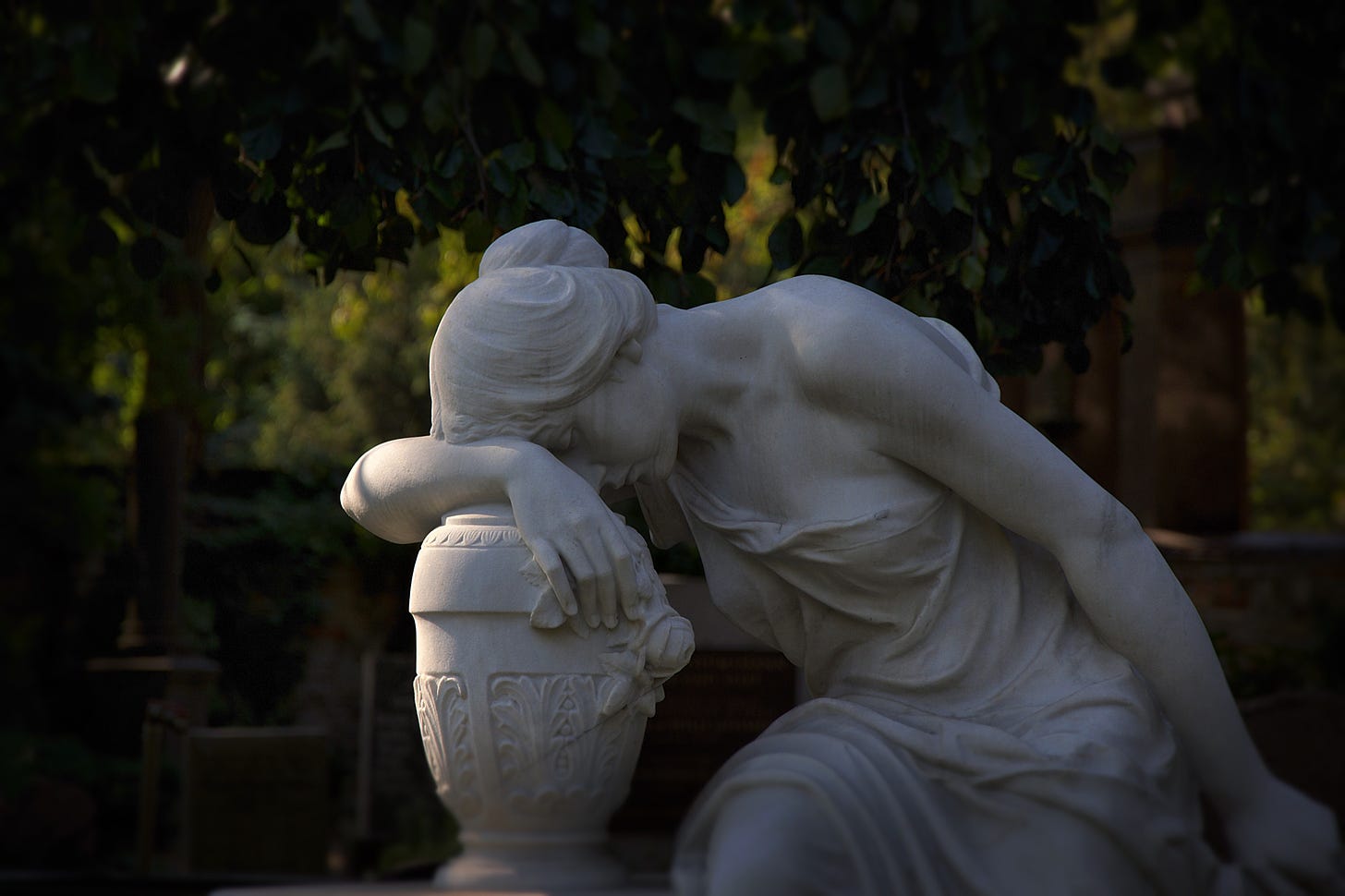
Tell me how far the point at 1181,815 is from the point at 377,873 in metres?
6.51

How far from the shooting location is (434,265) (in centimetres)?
938

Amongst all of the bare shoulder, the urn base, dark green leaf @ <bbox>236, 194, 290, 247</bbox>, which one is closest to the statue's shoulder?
the bare shoulder

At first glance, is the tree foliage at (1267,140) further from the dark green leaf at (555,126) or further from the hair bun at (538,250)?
the hair bun at (538,250)

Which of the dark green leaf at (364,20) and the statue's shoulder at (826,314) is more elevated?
the dark green leaf at (364,20)

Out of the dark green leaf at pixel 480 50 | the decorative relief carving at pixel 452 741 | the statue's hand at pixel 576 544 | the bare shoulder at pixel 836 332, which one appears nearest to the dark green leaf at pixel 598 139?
the dark green leaf at pixel 480 50

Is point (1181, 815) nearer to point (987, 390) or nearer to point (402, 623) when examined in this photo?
point (987, 390)

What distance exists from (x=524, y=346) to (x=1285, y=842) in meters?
1.23

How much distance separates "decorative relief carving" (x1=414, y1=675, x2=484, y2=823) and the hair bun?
0.56 m

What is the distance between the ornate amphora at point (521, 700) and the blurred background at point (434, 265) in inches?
67.9

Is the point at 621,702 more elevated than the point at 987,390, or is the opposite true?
the point at 987,390

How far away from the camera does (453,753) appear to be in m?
2.02

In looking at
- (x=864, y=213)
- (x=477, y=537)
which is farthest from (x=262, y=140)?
(x=477, y=537)

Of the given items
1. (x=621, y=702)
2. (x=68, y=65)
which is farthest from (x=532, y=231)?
(x=68, y=65)

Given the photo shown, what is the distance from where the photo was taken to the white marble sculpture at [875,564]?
2031 mm
